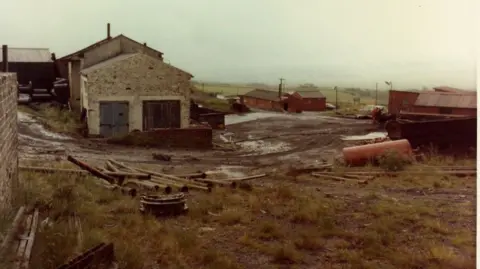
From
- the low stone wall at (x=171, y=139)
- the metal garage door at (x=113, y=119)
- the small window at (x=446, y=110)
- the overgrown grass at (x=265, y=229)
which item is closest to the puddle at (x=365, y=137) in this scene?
the small window at (x=446, y=110)

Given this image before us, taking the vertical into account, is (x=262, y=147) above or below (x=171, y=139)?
below

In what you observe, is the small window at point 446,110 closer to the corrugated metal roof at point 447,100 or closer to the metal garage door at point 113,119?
the corrugated metal roof at point 447,100

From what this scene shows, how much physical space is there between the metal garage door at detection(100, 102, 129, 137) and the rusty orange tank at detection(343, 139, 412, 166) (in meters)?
10.8

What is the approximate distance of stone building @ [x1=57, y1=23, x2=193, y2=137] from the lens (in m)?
23.1

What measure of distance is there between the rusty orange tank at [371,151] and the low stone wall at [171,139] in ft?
23.3

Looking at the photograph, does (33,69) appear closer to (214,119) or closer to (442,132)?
(214,119)

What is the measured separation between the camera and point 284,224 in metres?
9.37

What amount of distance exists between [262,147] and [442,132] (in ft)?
26.8

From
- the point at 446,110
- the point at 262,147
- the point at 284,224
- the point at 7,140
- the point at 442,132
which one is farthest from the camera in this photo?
the point at 262,147

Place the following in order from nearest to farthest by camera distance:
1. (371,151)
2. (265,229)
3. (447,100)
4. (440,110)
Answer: (265,229) < (371,151) < (447,100) < (440,110)

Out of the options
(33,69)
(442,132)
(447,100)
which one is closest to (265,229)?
(442,132)

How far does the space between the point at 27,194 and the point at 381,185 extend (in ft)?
24.8

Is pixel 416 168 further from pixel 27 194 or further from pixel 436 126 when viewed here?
pixel 27 194

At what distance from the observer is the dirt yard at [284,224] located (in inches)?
290
